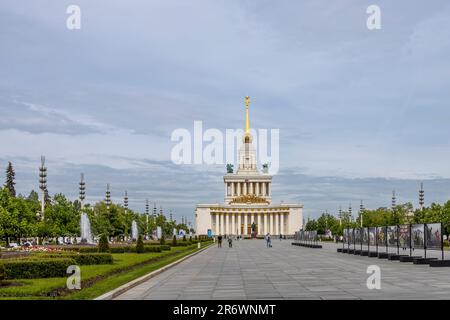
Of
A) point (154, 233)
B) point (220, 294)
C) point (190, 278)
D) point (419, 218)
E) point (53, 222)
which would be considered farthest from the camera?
point (154, 233)

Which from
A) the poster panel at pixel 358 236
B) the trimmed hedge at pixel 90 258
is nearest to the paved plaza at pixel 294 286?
the trimmed hedge at pixel 90 258

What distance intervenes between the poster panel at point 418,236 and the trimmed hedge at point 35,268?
62.6ft

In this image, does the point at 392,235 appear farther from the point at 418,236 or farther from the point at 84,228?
the point at 84,228

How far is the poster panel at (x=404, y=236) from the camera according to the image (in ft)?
120

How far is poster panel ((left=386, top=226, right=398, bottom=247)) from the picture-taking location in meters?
39.9

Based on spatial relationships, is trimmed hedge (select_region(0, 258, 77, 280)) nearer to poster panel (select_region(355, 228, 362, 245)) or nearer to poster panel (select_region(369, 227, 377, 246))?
poster panel (select_region(369, 227, 377, 246))

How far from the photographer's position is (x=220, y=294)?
19156mm

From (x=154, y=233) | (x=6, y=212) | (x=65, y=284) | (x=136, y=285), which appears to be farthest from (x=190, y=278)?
(x=154, y=233)

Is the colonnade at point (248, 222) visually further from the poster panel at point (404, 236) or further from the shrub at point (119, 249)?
the poster panel at point (404, 236)

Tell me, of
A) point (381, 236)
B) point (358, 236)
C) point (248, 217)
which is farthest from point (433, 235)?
point (248, 217)
